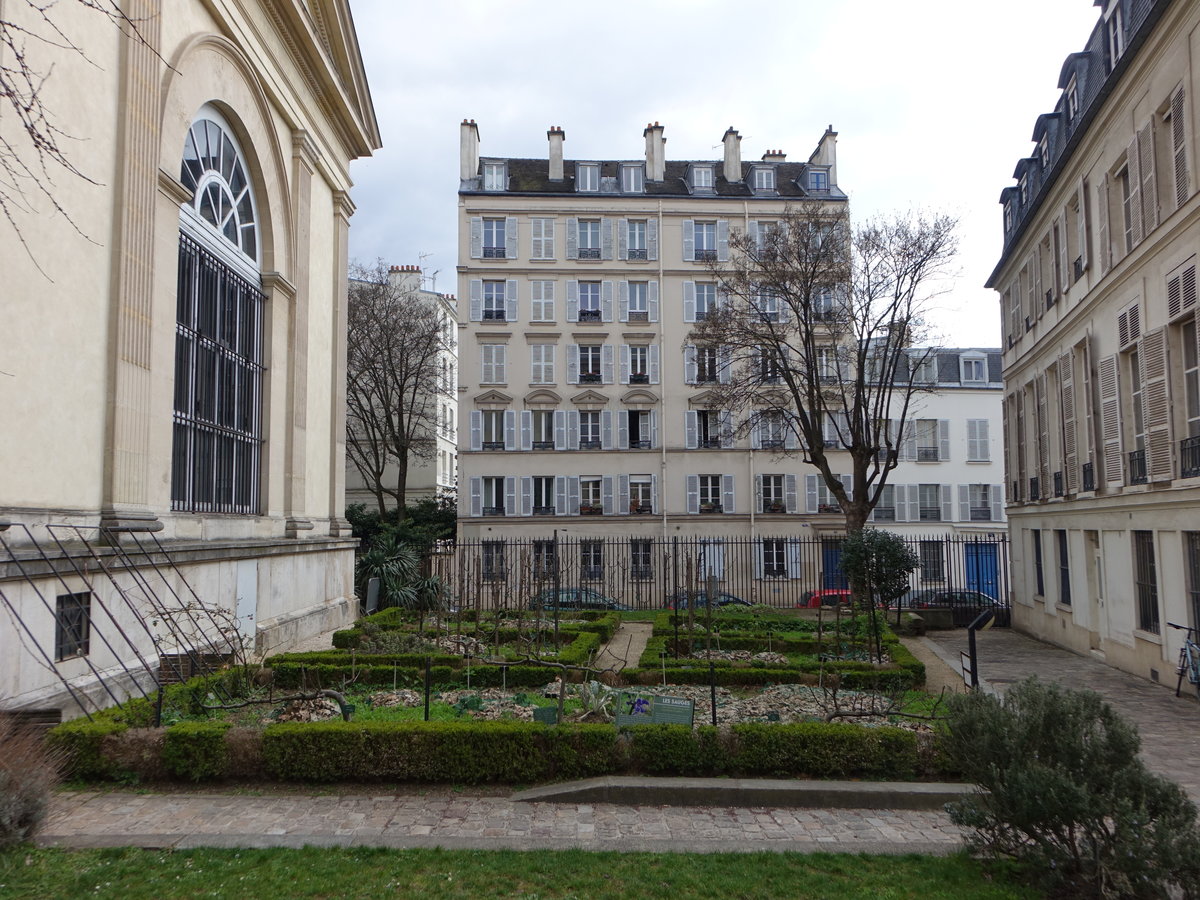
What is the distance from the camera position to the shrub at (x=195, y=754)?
25.5ft

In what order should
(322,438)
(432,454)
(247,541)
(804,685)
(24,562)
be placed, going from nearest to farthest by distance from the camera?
(24,562)
(804,685)
(247,541)
(322,438)
(432,454)

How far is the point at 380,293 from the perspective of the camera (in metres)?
33.7

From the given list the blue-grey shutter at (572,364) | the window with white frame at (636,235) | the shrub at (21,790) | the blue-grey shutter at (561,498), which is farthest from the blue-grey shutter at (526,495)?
the shrub at (21,790)

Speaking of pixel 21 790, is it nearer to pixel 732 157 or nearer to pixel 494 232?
pixel 494 232

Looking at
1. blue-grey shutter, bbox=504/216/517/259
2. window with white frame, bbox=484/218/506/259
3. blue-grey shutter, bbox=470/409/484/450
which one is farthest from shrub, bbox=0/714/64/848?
window with white frame, bbox=484/218/506/259

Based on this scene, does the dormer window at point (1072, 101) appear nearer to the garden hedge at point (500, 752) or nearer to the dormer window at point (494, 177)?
the garden hedge at point (500, 752)

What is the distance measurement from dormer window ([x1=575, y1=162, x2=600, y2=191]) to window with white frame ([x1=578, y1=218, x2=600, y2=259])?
149 cm

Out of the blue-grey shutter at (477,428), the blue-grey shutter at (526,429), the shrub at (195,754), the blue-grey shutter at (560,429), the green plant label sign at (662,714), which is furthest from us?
the blue-grey shutter at (560,429)

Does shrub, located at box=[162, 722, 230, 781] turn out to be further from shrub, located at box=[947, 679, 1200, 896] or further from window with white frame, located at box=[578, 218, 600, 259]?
window with white frame, located at box=[578, 218, 600, 259]

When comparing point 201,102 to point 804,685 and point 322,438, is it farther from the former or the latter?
point 804,685

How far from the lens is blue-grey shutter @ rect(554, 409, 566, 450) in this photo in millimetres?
33344

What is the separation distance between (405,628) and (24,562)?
364 inches

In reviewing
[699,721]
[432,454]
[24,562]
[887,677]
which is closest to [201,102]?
[24,562]

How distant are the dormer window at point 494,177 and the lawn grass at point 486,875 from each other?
31.3m
